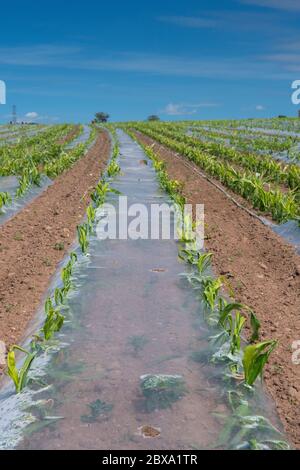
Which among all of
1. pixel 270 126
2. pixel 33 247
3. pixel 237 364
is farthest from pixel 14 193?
pixel 270 126

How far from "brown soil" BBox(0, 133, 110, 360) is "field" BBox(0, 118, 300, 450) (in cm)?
2

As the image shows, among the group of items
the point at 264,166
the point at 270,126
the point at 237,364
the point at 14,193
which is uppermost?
the point at 270,126

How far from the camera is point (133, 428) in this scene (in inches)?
102

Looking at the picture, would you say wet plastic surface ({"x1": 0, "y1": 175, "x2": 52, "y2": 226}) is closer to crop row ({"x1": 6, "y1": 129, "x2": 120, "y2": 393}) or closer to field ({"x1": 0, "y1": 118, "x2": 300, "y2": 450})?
field ({"x1": 0, "y1": 118, "x2": 300, "y2": 450})

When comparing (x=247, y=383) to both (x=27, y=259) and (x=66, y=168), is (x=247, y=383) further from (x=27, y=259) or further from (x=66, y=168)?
(x=66, y=168)

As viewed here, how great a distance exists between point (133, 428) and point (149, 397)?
285 mm

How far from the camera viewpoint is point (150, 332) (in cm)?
366

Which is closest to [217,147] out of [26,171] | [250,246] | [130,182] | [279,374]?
[130,182]

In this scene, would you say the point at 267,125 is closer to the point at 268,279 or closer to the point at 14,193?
the point at 14,193

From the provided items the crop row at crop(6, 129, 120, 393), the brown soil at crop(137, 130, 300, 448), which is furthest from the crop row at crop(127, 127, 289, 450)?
the crop row at crop(6, 129, 120, 393)

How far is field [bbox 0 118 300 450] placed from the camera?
264 centimetres

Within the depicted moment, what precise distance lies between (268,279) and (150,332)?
185 cm

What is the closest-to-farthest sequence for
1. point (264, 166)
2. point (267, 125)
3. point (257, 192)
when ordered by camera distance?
1. point (257, 192)
2. point (264, 166)
3. point (267, 125)

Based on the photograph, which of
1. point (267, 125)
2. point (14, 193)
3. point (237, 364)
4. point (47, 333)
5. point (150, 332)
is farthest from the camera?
point (267, 125)
